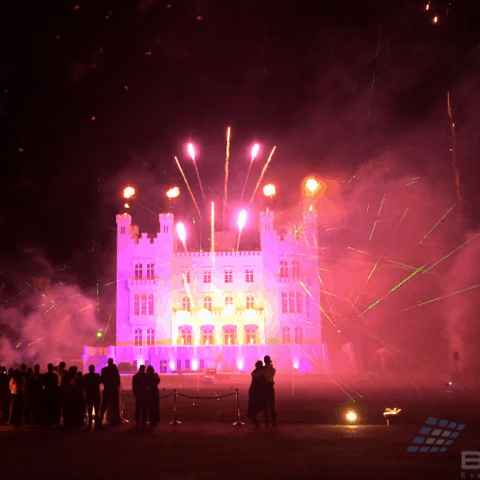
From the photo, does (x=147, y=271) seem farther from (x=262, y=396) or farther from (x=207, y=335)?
(x=262, y=396)

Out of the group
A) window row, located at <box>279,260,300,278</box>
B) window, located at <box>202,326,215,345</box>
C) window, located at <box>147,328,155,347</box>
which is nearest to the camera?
window row, located at <box>279,260,300,278</box>

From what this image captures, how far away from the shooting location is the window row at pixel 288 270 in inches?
1668

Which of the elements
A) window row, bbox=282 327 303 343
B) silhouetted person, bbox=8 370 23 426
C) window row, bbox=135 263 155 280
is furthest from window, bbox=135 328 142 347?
silhouetted person, bbox=8 370 23 426

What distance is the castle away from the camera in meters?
41.2

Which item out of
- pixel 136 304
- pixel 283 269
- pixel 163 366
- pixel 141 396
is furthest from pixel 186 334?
pixel 141 396

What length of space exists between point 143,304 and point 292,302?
38.4ft

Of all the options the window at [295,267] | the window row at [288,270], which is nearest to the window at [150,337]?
the window row at [288,270]

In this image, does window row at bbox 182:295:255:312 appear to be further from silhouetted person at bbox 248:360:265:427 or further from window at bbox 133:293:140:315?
silhouetted person at bbox 248:360:265:427

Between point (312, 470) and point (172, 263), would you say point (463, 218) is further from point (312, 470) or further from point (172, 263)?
point (312, 470)

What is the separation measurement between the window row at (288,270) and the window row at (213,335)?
4641mm

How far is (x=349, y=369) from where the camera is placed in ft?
134

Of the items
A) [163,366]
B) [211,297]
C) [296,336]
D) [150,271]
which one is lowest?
[163,366]

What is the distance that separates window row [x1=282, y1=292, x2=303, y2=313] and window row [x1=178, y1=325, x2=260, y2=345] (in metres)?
2.84

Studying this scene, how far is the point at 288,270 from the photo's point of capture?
1674 inches
